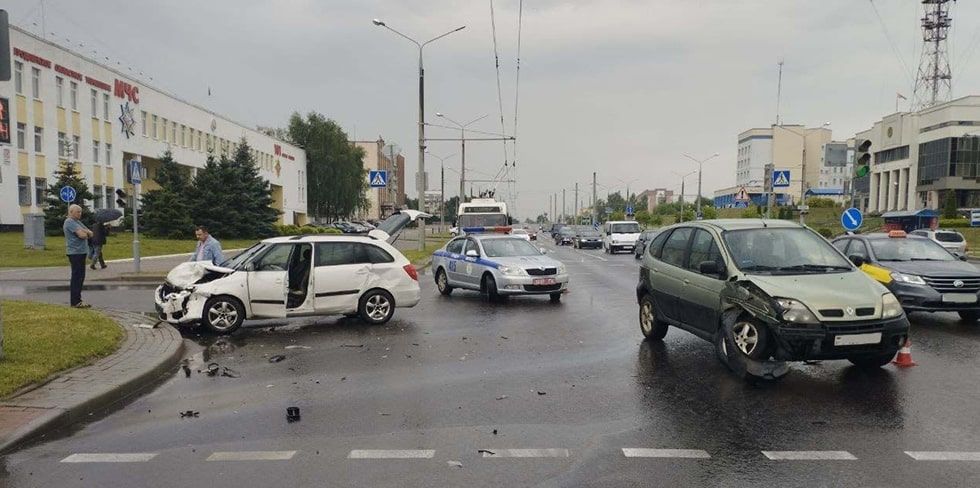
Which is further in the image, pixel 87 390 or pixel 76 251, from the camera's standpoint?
pixel 76 251

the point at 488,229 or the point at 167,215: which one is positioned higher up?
the point at 167,215

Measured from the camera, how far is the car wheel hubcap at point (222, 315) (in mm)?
10422

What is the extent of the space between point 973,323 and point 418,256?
2106 centimetres

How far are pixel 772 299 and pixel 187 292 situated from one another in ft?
27.0

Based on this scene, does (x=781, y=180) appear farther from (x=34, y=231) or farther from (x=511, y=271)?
(x=34, y=231)

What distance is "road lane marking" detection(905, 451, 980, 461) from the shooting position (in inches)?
197

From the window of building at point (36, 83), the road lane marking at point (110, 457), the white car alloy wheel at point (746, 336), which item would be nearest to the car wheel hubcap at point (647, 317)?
the white car alloy wheel at point (746, 336)

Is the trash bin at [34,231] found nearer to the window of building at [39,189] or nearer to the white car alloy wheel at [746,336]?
the window of building at [39,189]

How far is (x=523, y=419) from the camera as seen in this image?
19.7ft

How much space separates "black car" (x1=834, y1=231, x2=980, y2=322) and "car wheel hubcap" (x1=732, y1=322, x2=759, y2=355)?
159 inches

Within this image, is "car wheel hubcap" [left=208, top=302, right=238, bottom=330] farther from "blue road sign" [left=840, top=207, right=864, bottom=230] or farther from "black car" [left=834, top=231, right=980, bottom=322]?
"blue road sign" [left=840, top=207, right=864, bottom=230]

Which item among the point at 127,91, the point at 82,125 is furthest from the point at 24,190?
the point at 127,91

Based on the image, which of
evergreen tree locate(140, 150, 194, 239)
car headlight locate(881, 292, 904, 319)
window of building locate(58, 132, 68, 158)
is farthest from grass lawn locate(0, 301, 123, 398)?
window of building locate(58, 132, 68, 158)

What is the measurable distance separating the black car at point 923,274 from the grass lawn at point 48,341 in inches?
418
